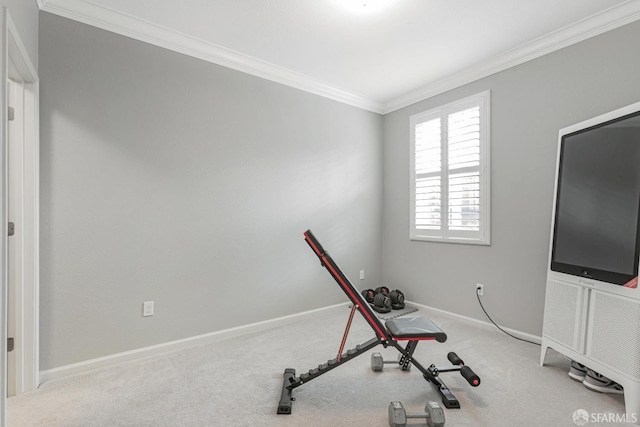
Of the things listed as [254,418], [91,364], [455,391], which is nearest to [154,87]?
[91,364]

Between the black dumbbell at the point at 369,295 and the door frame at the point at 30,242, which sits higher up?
Answer: the door frame at the point at 30,242

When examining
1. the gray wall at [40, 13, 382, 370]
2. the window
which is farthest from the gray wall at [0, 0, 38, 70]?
the window

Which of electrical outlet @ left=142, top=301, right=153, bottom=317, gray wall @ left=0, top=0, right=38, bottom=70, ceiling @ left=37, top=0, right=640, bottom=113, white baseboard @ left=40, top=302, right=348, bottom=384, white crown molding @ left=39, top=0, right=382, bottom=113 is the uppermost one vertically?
ceiling @ left=37, top=0, right=640, bottom=113

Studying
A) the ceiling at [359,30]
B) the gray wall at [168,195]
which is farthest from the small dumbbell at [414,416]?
the ceiling at [359,30]

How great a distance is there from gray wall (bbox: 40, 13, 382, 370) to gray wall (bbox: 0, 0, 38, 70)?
0.10m

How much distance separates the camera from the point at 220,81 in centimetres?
305

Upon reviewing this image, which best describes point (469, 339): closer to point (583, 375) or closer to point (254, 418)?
point (583, 375)

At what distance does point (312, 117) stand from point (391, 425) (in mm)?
3083

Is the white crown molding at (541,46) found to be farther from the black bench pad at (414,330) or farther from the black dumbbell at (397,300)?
the black bench pad at (414,330)

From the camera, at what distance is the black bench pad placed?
1.95 metres

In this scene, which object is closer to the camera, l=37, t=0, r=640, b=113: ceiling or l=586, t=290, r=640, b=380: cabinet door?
l=586, t=290, r=640, b=380: cabinet door

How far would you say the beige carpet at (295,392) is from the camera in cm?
180

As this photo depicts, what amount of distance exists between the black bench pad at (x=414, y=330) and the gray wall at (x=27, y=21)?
106 inches

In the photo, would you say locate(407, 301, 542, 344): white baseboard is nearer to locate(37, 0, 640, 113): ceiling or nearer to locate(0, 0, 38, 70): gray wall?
locate(37, 0, 640, 113): ceiling
